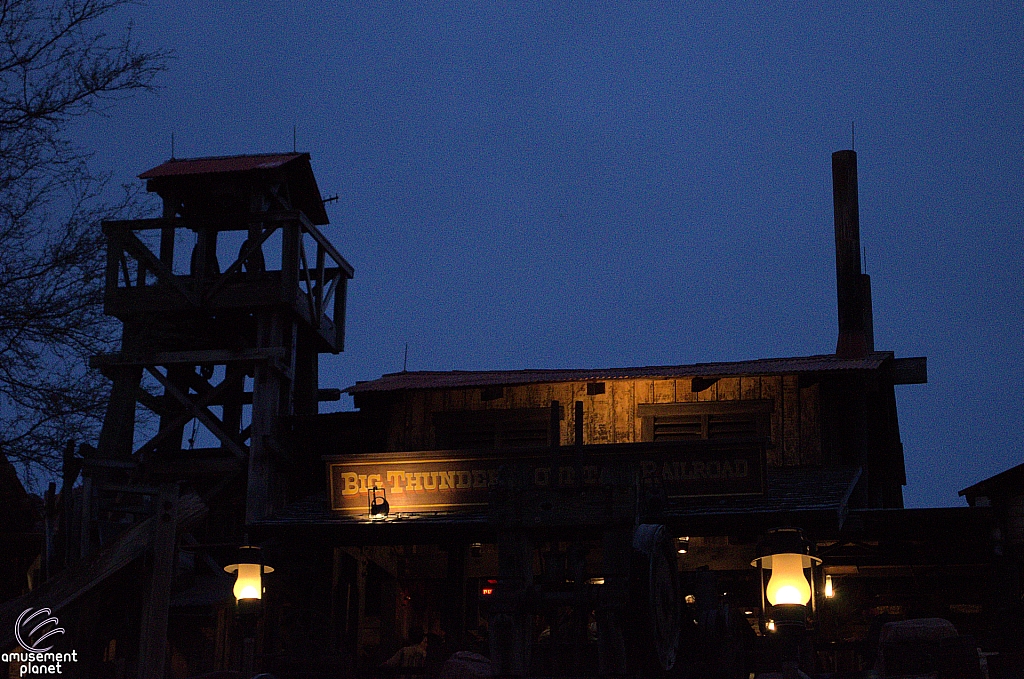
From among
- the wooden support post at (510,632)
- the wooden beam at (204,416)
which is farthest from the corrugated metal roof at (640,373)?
the wooden support post at (510,632)

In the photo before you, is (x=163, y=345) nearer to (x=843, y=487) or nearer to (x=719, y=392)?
(x=719, y=392)

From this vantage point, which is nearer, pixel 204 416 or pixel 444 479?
pixel 444 479

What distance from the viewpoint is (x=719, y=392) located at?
934 inches

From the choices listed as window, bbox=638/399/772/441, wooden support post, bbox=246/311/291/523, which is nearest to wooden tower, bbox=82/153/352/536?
wooden support post, bbox=246/311/291/523

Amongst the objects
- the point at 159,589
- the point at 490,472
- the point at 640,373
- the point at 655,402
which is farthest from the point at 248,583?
the point at 655,402

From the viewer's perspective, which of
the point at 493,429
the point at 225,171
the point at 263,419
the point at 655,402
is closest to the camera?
the point at 655,402

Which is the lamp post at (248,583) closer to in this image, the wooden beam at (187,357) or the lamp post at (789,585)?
the lamp post at (789,585)

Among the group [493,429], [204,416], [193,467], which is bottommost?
[193,467]

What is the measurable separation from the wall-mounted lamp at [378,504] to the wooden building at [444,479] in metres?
0.10

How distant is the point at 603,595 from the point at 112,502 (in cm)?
1401

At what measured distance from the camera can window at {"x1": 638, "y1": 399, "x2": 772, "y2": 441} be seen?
23.5 metres

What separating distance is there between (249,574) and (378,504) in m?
5.06

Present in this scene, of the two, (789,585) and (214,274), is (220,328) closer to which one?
(214,274)

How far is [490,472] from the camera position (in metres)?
21.5
